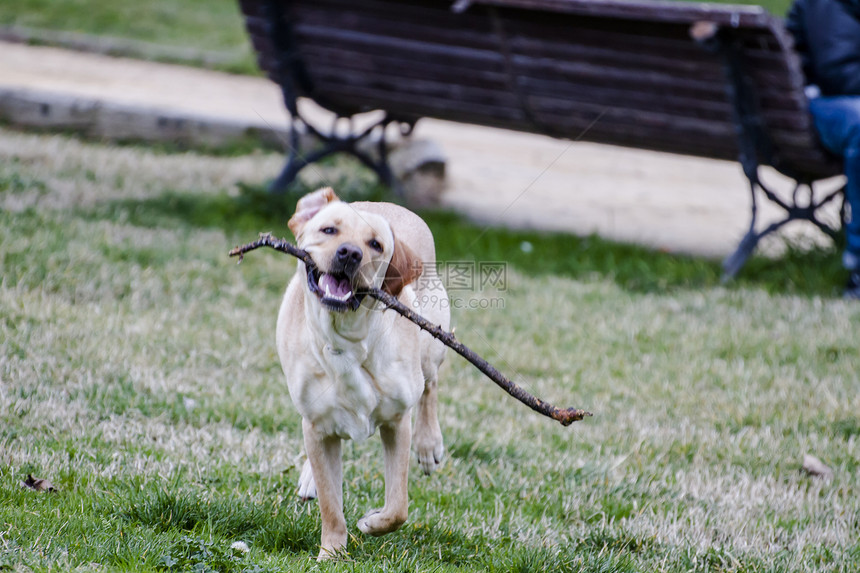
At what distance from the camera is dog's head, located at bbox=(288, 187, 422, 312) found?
2.76 metres

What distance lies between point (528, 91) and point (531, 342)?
2115 millimetres

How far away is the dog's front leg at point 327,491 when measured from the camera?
312 cm

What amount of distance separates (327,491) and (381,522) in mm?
199

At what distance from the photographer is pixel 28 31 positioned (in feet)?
49.6

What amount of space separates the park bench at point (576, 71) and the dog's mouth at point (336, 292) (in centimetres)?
373

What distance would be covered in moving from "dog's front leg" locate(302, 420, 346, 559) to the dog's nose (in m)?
0.66

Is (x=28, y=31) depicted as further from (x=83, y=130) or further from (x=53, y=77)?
(x=83, y=130)

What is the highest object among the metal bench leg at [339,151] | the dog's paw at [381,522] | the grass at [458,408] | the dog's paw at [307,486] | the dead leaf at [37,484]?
the dog's paw at [381,522]

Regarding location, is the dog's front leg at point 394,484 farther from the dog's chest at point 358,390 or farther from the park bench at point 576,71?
the park bench at point 576,71

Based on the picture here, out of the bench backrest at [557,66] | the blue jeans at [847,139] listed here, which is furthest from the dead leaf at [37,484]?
the blue jeans at [847,139]

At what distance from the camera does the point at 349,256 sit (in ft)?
8.98

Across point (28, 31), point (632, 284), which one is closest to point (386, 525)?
point (632, 284)

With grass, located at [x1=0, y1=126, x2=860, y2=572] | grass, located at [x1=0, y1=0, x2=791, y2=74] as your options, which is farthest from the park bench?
grass, located at [x1=0, y1=0, x2=791, y2=74]

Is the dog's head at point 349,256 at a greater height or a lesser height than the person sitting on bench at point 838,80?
greater
